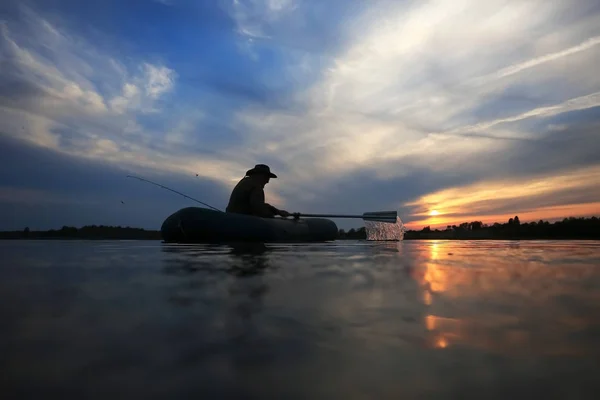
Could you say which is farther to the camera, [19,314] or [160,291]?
[160,291]

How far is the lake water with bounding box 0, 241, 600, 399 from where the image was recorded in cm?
82

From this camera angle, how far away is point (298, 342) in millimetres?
1156

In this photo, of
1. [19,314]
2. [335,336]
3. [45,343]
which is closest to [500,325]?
[335,336]

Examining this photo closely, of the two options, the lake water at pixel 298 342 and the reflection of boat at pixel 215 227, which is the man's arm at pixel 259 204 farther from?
the lake water at pixel 298 342

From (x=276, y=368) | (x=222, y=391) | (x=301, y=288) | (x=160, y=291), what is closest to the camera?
(x=222, y=391)

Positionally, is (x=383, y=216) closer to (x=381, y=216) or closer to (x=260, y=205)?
(x=381, y=216)

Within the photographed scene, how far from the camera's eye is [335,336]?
4.02ft

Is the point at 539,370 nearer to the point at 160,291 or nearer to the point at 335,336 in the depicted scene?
the point at 335,336

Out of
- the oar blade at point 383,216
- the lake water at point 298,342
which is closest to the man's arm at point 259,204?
the oar blade at point 383,216

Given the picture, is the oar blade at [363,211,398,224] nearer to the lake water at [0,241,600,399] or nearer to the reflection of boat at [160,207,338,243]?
the reflection of boat at [160,207,338,243]

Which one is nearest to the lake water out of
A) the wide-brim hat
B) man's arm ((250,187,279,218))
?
man's arm ((250,187,279,218))

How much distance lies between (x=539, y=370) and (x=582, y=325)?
0.67m

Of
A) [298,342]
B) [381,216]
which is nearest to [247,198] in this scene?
[381,216]

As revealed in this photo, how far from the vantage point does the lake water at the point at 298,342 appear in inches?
32.4
